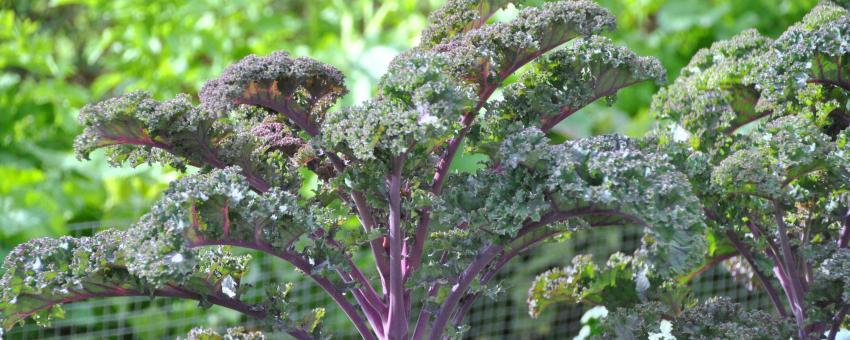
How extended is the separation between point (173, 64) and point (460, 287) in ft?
9.70

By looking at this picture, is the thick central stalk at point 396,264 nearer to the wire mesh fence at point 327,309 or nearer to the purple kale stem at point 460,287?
the purple kale stem at point 460,287

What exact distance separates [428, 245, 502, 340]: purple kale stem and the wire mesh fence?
154 cm

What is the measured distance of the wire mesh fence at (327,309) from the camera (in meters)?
3.21

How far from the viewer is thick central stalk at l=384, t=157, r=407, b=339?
134 centimetres

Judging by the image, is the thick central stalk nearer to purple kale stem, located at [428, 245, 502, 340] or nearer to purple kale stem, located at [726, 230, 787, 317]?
purple kale stem, located at [428, 245, 502, 340]

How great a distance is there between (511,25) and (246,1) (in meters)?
3.09

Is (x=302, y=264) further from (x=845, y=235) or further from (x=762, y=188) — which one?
(x=845, y=235)

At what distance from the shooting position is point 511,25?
145 centimetres

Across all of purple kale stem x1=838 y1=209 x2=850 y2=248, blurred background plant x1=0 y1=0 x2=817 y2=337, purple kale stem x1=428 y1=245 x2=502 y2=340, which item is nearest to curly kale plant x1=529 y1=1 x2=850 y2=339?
purple kale stem x1=838 y1=209 x2=850 y2=248

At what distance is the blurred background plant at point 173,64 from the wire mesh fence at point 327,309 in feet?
0.07

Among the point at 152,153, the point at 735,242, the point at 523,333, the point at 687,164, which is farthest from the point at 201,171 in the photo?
the point at 523,333

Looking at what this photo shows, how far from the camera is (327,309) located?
11.6 ft

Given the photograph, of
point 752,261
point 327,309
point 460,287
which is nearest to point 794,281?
point 752,261

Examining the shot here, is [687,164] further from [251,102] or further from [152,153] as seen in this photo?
[152,153]
